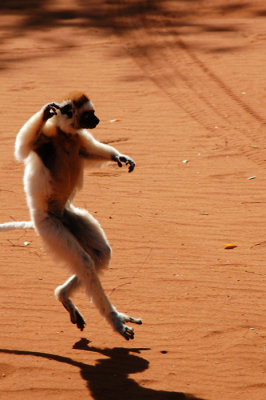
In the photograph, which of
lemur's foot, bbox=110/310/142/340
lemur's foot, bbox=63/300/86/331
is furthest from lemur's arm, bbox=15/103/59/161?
lemur's foot, bbox=110/310/142/340

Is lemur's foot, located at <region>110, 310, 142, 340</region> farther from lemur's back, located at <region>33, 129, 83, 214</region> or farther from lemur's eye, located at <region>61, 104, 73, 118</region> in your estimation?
lemur's eye, located at <region>61, 104, 73, 118</region>

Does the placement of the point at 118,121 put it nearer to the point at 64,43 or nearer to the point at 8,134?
the point at 8,134

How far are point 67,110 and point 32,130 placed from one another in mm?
336

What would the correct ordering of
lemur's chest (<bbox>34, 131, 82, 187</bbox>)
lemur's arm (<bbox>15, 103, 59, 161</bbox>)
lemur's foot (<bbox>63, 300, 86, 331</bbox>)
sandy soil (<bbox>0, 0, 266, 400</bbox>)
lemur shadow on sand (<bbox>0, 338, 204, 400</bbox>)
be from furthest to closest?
lemur's foot (<bbox>63, 300, 86, 331</bbox>) → lemur's chest (<bbox>34, 131, 82, 187</bbox>) → sandy soil (<bbox>0, 0, 266, 400</bbox>) → lemur's arm (<bbox>15, 103, 59, 161</bbox>) → lemur shadow on sand (<bbox>0, 338, 204, 400</bbox>)

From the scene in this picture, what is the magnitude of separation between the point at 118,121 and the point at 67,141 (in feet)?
16.1

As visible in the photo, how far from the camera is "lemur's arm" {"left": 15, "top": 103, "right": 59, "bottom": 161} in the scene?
15.8ft

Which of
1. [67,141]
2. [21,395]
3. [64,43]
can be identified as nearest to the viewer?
[21,395]

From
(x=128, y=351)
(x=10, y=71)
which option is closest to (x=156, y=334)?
(x=128, y=351)

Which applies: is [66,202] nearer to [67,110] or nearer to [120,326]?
[67,110]

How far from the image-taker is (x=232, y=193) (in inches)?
305

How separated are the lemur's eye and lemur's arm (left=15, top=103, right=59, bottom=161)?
0.35 ft

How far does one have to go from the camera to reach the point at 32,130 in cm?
485

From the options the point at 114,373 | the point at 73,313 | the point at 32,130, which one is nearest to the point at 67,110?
the point at 32,130

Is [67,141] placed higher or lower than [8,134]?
higher
